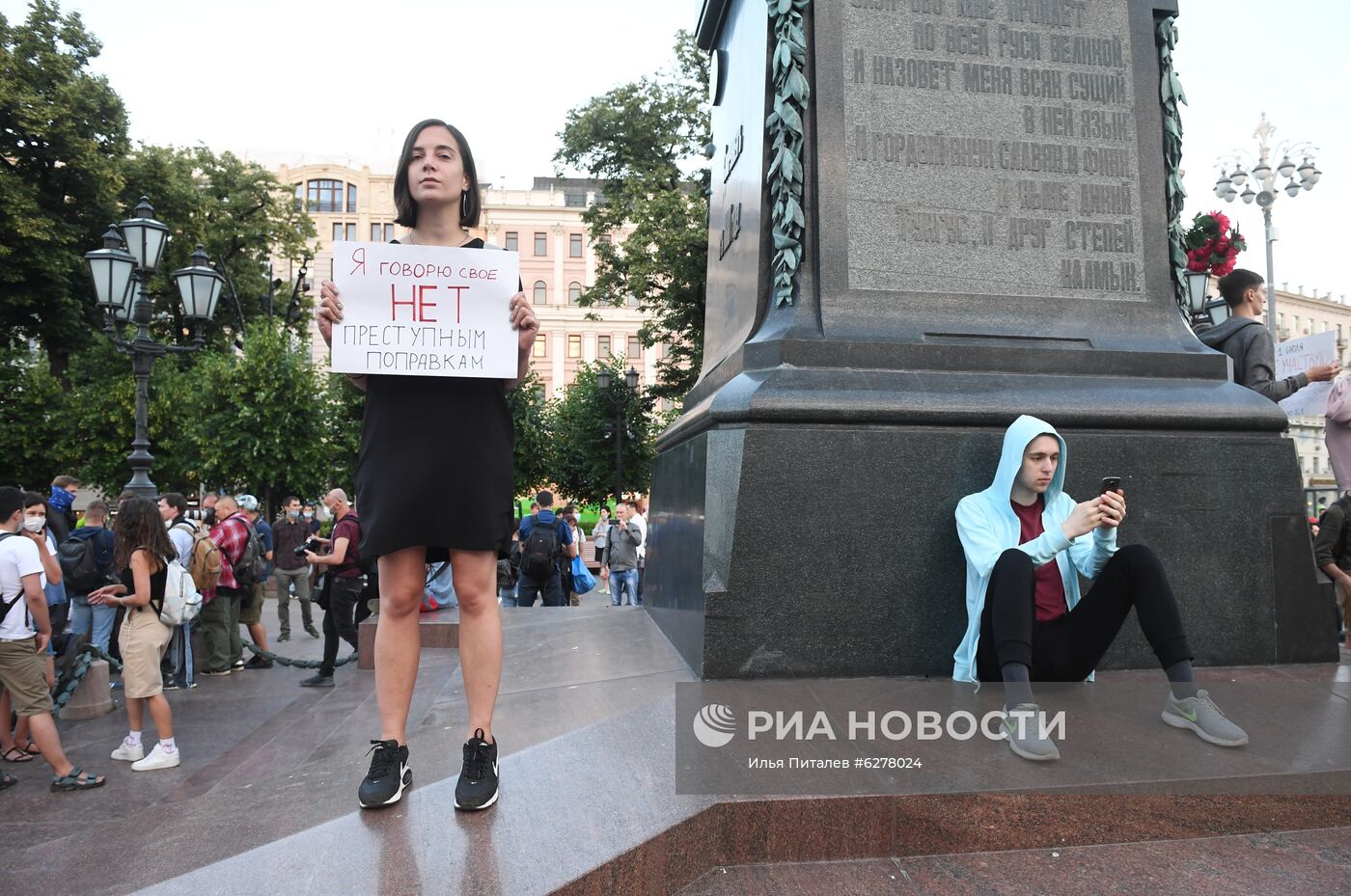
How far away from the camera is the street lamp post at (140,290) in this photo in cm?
1107

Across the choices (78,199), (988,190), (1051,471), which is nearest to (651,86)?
(78,199)

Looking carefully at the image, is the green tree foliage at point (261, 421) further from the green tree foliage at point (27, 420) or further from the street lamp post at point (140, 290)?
the street lamp post at point (140, 290)

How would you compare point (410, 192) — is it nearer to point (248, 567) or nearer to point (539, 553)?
point (248, 567)

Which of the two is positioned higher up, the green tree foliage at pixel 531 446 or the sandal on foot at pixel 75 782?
the green tree foliage at pixel 531 446

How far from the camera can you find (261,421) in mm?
30141

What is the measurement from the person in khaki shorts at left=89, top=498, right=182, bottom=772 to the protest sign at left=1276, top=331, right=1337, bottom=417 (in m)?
7.29

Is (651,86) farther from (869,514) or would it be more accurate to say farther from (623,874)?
(623,874)

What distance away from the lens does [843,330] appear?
4.64m

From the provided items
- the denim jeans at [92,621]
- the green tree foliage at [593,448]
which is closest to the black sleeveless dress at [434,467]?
the denim jeans at [92,621]

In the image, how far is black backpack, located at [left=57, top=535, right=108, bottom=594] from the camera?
8898 millimetres

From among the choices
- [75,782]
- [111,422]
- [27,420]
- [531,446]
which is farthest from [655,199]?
[27,420]

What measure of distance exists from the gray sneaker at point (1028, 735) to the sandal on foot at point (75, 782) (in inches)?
218

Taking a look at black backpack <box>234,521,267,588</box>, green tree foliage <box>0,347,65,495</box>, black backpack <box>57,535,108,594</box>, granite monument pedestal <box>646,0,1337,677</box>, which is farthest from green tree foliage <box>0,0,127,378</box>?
granite monument pedestal <box>646,0,1337,677</box>

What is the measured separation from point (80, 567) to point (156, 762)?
362 cm
